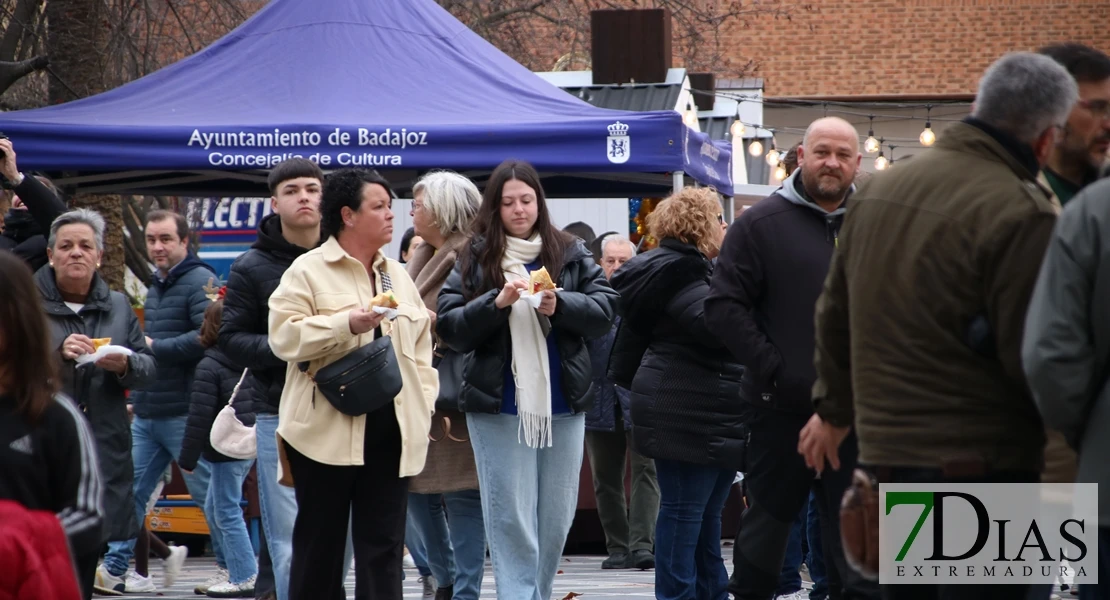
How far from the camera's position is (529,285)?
615 cm

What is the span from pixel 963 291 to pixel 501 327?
2939 mm

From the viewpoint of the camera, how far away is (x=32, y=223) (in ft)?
22.9

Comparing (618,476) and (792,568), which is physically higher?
(792,568)

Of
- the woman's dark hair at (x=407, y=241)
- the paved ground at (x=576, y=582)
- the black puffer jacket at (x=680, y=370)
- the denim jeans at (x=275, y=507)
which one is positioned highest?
the woman's dark hair at (x=407, y=241)

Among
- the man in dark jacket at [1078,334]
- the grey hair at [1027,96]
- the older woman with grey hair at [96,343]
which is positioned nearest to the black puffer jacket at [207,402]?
the older woman with grey hair at [96,343]

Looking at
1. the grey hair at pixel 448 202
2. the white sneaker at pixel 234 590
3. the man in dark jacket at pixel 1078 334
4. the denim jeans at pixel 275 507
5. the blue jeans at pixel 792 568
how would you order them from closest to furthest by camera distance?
the man in dark jacket at pixel 1078 334 → the denim jeans at pixel 275 507 → the grey hair at pixel 448 202 → the blue jeans at pixel 792 568 → the white sneaker at pixel 234 590

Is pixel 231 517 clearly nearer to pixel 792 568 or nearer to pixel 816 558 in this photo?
pixel 792 568

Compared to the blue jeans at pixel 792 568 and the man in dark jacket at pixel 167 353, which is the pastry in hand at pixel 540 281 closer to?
the blue jeans at pixel 792 568

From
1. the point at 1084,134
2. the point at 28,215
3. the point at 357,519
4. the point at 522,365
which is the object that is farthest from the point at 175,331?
the point at 1084,134

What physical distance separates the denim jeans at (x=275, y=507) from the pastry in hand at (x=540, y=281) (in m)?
1.31

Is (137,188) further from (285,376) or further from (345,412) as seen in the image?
(345,412)

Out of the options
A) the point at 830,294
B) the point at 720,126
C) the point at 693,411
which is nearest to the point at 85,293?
the point at 693,411

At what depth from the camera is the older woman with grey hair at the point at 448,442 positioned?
6.88 m

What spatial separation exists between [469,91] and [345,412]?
4.81 metres
